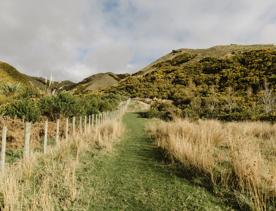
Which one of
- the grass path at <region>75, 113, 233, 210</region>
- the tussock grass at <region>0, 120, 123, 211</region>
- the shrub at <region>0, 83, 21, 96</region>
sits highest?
the shrub at <region>0, 83, 21, 96</region>

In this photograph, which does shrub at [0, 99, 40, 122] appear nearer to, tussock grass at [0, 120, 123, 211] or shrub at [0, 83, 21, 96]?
tussock grass at [0, 120, 123, 211]

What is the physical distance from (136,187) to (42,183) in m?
1.82

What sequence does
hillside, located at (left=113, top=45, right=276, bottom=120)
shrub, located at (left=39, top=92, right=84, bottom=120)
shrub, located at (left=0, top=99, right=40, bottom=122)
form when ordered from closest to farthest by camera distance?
shrub, located at (left=0, top=99, right=40, bottom=122), shrub, located at (left=39, top=92, right=84, bottom=120), hillside, located at (left=113, top=45, right=276, bottom=120)

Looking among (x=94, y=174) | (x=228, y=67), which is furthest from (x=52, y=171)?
(x=228, y=67)

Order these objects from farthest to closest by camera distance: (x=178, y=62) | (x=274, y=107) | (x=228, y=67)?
(x=178, y=62), (x=228, y=67), (x=274, y=107)

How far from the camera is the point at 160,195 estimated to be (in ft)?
20.0

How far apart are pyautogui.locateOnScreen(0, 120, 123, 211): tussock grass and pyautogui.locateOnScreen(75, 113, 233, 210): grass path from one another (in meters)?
0.30

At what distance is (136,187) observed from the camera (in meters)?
6.59

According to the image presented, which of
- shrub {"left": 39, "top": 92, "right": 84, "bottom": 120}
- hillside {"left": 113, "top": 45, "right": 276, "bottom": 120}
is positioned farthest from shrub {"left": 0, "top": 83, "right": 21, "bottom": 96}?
hillside {"left": 113, "top": 45, "right": 276, "bottom": 120}

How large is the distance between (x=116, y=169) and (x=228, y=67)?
54996 mm

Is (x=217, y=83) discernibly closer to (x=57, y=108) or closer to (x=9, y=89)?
(x=9, y=89)

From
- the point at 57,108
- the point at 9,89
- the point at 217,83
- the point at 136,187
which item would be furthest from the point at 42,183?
the point at 217,83

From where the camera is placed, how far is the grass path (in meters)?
5.55

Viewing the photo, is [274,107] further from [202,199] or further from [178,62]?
[178,62]
